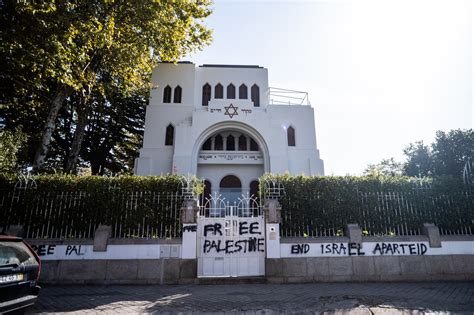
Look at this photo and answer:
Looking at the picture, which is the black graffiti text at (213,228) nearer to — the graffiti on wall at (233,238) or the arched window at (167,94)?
the graffiti on wall at (233,238)

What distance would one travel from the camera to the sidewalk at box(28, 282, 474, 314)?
5426 millimetres

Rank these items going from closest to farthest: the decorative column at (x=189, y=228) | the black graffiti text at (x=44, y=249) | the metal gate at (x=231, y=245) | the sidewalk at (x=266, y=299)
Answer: the sidewalk at (x=266, y=299) < the black graffiti text at (x=44, y=249) < the decorative column at (x=189, y=228) < the metal gate at (x=231, y=245)

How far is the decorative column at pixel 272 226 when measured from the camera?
319 inches

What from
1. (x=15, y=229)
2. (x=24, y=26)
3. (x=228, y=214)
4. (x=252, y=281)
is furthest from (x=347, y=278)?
(x=24, y=26)

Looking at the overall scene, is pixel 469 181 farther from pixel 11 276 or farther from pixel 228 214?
pixel 11 276

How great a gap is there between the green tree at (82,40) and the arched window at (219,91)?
6.50 m

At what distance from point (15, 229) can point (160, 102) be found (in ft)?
55.5

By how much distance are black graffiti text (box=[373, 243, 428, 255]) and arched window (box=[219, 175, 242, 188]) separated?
14048 millimetres

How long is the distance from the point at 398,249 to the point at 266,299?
494 cm

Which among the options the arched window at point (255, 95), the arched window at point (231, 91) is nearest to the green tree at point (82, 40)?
the arched window at point (231, 91)

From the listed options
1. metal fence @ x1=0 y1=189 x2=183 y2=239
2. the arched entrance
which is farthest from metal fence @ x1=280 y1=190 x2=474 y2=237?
the arched entrance

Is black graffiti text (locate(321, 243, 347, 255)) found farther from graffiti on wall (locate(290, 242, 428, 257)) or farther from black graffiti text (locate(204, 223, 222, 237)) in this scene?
black graffiti text (locate(204, 223, 222, 237))

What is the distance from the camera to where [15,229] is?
8008 millimetres

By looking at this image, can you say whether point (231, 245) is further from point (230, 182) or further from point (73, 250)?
point (230, 182)
